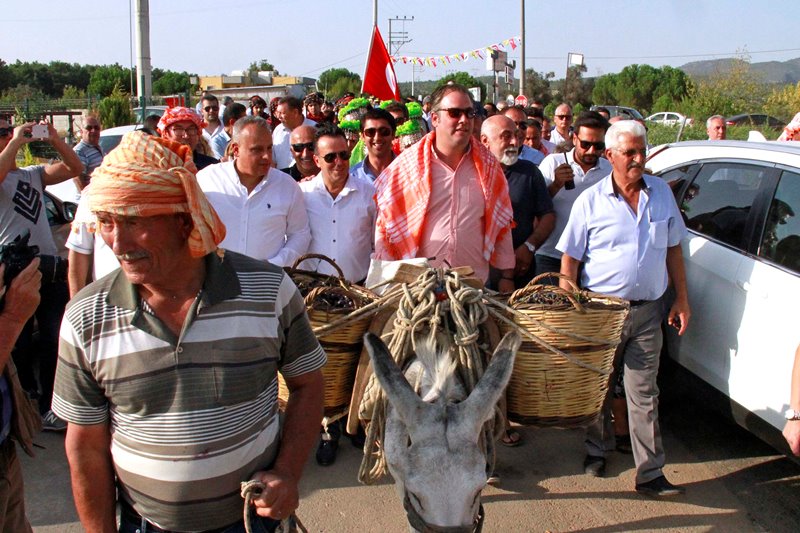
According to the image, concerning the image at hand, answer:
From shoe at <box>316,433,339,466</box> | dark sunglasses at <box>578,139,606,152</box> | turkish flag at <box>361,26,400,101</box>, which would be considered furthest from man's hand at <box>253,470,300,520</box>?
turkish flag at <box>361,26,400,101</box>

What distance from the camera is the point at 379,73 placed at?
10.4 metres

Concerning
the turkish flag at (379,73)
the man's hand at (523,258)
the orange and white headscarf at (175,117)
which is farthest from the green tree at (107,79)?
the man's hand at (523,258)

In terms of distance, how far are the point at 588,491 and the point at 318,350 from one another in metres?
2.60

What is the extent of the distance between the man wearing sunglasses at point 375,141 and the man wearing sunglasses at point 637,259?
1750mm

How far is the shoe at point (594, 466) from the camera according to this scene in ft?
14.0

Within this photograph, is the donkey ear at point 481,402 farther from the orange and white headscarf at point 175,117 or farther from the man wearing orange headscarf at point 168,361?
the orange and white headscarf at point 175,117

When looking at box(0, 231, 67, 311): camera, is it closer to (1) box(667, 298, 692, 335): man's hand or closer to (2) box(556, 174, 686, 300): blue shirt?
(2) box(556, 174, 686, 300): blue shirt

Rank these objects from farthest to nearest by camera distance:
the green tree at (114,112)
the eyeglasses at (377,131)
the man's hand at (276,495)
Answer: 1. the green tree at (114,112)
2. the eyeglasses at (377,131)
3. the man's hand at (276,495)

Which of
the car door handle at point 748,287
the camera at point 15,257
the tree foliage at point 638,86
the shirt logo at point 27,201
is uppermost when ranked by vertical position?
the tree foliage at point 638,86

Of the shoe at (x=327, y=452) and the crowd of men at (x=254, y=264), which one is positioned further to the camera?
the shoe at (x=327, y=452)

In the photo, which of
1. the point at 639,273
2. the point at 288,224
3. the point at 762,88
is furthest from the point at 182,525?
the point at 762,88

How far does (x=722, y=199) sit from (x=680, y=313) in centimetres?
95

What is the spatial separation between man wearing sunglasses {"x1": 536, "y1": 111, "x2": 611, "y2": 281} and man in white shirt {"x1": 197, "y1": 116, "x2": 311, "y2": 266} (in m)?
1.97

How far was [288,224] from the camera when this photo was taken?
4301 mm
